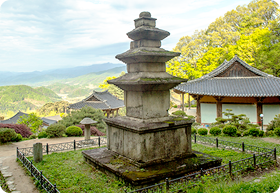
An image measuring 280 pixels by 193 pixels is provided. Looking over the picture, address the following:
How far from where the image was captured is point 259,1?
36.7 meters

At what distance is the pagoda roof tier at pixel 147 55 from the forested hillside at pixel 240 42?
27.0m

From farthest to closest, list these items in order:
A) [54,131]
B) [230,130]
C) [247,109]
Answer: [247,109] < [54,131] < [230,130]

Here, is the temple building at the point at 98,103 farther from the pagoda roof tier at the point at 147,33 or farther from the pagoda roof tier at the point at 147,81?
the pagoda roof tier at the point at 147,33

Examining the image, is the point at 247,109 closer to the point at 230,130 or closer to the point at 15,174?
the point at 230,130

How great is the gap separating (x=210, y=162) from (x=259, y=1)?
39051mm

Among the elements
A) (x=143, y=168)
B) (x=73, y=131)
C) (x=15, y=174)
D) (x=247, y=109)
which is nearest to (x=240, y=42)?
(x=247, y=109)

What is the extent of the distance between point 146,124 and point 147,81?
4.89 feet

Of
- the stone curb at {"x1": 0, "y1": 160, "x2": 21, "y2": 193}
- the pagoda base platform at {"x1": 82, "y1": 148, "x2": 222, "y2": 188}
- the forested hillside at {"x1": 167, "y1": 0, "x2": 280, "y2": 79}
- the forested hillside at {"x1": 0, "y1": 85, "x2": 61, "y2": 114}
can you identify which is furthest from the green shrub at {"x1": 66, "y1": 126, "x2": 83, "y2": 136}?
the forested hillside at {"x1": 0, "y1": 85, "x2": 61, "y2": 114}

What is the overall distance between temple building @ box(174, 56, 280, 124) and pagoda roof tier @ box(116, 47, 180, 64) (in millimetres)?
13767

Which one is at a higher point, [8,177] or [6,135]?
[6,135]

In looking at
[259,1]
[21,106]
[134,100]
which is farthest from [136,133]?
[21,106]

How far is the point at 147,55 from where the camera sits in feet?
25.0

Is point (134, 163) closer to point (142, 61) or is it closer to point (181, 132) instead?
point (181, 132)

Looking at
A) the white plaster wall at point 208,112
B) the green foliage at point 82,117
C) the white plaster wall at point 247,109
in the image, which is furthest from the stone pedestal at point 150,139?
the white plaster wall at point 247,109
